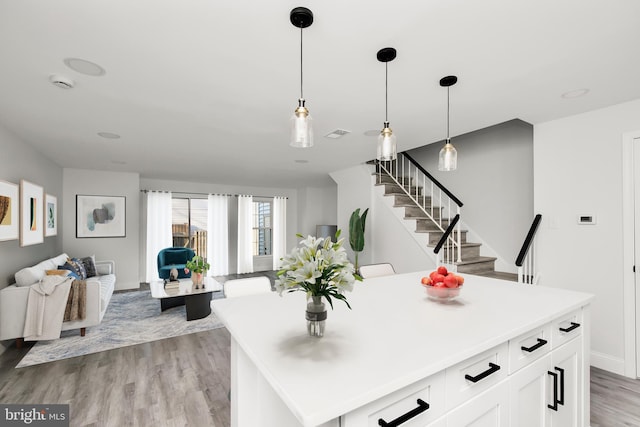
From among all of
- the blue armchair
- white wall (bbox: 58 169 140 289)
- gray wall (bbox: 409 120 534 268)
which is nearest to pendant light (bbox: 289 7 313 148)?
gray wall (bbox: 409 120 534 268)

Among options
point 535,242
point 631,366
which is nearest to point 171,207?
point 535,242

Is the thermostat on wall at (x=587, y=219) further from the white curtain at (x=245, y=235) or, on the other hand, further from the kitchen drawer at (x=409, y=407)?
the white curtain at (x=245, y=235)

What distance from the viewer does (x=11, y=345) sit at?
124 inches

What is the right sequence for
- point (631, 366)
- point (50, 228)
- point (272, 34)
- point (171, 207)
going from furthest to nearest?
point (171, 207)
point (50, 228)
point (631, 366)
point (272, 34)

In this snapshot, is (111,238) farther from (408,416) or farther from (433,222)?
(408,416)

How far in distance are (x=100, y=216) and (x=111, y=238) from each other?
46cm

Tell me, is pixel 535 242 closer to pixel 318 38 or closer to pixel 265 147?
pixel 318 38

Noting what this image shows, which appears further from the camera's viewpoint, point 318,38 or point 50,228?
point 50,228

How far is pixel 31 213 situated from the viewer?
356cm

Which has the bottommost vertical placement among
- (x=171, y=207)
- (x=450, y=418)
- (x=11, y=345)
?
(x=11, y=345)

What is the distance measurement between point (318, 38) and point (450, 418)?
1.80 m

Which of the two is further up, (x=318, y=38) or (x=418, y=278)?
(x=318, y=38)

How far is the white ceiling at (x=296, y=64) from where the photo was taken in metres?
1.42

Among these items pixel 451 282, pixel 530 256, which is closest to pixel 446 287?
pixel 451 282
